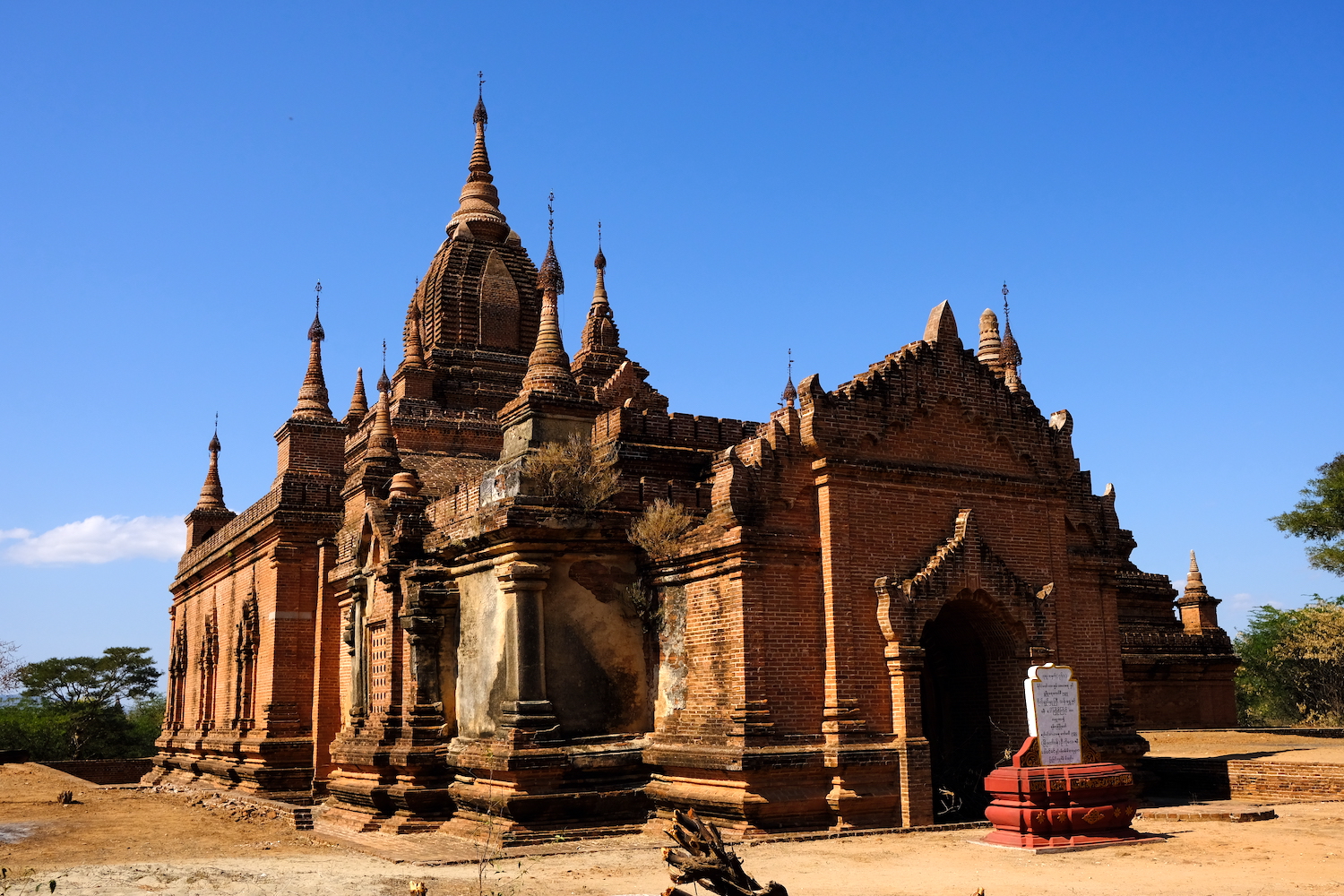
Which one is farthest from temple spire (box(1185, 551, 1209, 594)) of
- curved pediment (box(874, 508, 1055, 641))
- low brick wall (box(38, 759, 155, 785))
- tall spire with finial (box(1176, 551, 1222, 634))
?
low brick wall (box(38, 759, 155, 785))

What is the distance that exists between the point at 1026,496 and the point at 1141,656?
1219cm

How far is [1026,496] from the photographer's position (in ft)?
58.7

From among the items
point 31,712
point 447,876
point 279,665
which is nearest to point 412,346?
point 279,665

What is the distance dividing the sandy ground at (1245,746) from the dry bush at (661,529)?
391 inches

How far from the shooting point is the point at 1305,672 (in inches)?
1501

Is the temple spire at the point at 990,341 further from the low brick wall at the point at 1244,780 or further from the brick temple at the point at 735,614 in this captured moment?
the low brick wall at the point at 1244,780

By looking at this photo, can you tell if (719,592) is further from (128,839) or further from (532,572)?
(128,839)

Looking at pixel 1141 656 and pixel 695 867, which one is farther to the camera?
pixel 1141 656

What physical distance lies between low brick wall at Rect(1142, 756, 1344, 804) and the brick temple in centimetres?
188

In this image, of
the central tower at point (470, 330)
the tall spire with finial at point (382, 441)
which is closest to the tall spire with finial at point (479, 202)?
the central tower at point (470, 330)

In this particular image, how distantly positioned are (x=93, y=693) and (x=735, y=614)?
164 ft

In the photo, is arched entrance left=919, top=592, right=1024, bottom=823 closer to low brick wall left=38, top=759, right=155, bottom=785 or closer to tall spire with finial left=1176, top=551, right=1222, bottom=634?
tall spire with finial left=1176, top=551, right=1222, bottom=634

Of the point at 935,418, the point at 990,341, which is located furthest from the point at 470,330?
the point at 935,418

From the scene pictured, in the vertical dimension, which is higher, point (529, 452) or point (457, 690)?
point (529, 452)
